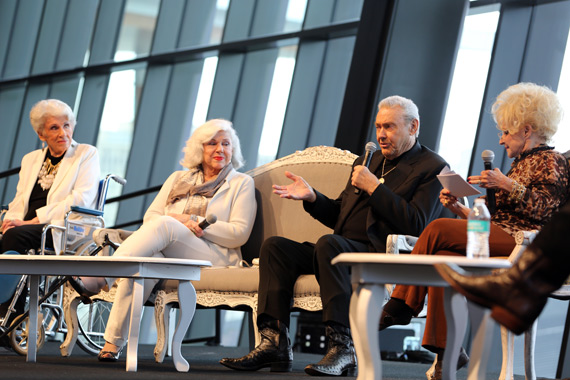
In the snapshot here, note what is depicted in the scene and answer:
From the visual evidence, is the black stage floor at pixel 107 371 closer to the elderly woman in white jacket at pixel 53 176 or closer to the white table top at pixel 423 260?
the white table top at pixel 423 260

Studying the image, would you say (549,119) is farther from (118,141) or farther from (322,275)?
(118,141)

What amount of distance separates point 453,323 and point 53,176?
283 centimetres

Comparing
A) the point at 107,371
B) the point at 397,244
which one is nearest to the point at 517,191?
the point at 397,244

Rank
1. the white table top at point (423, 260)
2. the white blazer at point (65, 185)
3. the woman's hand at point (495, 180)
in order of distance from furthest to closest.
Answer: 1. the white blazer at point (65, 185)
2. the woman's hand at point (495, 180)
3. the white table top at point (423, 260)

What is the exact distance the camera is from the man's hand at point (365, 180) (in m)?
3.08

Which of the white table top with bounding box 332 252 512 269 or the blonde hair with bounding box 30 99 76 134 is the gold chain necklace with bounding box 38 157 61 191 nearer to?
the blonde hair with bounding box 30 99 76 134

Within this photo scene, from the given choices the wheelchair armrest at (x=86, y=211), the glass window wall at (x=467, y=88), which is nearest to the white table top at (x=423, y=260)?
the wheelchair armrest at (x=86, y=211)

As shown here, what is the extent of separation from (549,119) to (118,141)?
5874 millimetres

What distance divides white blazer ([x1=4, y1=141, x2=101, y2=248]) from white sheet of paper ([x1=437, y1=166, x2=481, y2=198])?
86.4 inches

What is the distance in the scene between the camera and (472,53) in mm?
5266

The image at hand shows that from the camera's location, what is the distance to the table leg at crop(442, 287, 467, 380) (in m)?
2.23

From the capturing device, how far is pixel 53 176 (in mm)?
4395

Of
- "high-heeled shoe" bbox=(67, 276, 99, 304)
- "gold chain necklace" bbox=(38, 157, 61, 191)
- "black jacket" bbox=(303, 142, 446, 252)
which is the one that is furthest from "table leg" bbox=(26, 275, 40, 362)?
"gold chain necklace" bbox=(38, 157, 61, 191)

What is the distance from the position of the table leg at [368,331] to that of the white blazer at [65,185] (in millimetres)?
2407
